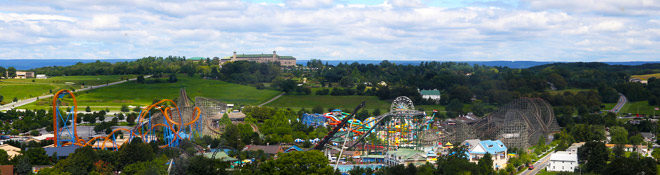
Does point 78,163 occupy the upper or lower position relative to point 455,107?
lower

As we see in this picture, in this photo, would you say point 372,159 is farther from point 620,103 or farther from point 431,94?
point 620,103


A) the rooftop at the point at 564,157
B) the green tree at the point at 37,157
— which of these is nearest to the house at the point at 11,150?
the green tree at the point at 37,157

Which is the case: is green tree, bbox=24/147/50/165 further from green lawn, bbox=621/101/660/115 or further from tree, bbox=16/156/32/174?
green lawn, bbox=621/101/660/115

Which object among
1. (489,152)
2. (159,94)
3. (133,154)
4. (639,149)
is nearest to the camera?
(133,154)

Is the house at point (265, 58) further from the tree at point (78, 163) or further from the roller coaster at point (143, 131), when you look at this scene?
the tree at point (78, 163)

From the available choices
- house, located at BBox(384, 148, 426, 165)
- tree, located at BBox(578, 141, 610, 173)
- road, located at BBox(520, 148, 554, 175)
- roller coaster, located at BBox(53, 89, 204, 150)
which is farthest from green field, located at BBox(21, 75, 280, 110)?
tree, located at BBox(578, 141, 610, 173)

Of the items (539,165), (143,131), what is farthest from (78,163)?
(539,165)
